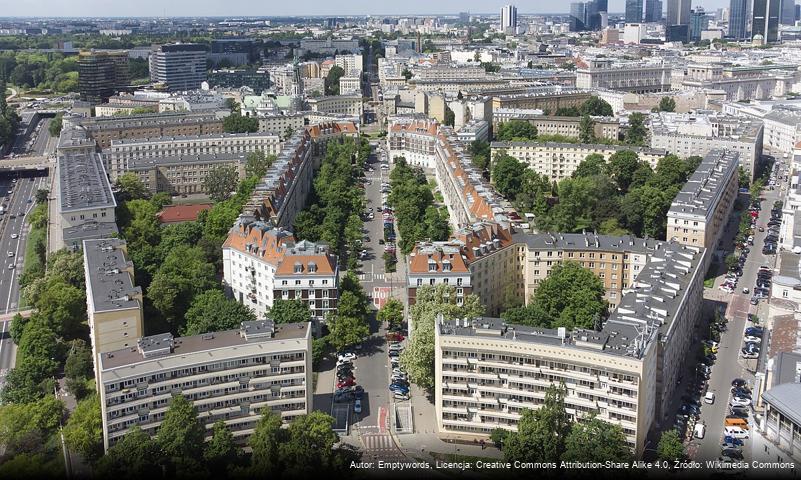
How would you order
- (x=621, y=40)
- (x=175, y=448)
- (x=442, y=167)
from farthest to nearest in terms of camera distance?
(x=621, y=40), (x=442, y=167), (x=175, y=448)

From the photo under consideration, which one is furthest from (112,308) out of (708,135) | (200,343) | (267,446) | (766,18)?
(766,18)

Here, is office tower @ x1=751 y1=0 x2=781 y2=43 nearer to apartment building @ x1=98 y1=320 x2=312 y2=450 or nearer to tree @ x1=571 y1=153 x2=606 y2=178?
tree @ x1=571 y1=153 x2=606 y2=178

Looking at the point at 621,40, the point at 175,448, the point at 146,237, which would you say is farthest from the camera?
the point at 621,40

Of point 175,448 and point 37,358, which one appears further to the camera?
point 37,358

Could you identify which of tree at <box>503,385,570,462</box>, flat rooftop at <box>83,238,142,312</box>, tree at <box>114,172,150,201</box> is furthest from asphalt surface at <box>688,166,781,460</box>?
tree at <box>114,172,150,201</box>

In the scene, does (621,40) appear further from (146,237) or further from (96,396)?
(96,396)

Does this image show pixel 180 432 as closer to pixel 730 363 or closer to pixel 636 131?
pixel 730 363

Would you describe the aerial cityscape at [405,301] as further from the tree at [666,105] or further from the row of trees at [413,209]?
the tree at [666,105]

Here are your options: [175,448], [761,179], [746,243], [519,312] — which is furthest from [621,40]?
[175,448]
